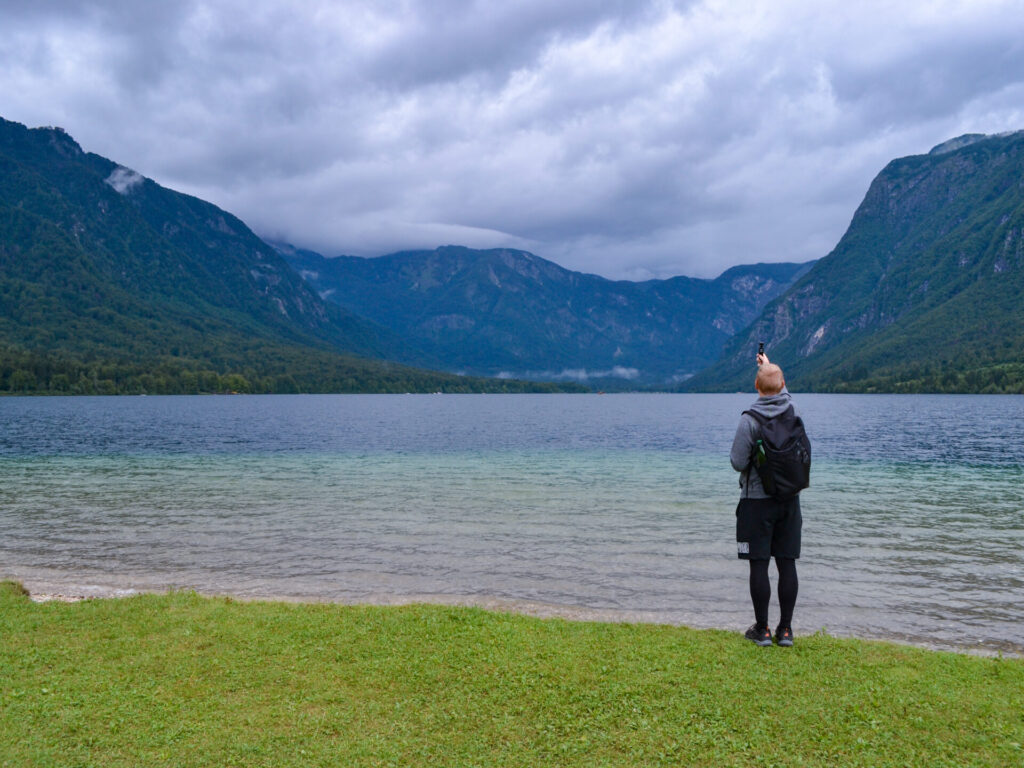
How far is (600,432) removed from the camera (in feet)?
318

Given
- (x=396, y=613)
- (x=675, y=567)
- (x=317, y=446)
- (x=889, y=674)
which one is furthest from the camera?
(x=317, y=446)

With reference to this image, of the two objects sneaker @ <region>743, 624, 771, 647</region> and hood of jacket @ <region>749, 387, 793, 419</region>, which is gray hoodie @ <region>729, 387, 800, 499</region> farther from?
sneaker @ <region>743, 624, 771, 647</region>

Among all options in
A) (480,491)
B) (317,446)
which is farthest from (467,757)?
(317,446)

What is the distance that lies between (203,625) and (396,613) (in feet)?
11.5

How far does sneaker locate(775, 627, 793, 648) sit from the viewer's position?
440 inches

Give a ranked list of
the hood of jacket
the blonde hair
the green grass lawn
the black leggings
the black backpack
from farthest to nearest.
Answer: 1. the black leggings
2. the blonde hair
3. the hood of jacket
4. the black backpack
5. the green grass lawn

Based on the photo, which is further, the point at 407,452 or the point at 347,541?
the point at 407,452

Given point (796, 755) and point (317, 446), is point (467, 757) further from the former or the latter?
point (317, 446)

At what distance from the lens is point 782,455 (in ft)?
35.1

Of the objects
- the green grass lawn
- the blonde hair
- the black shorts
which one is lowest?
the green grass lawn

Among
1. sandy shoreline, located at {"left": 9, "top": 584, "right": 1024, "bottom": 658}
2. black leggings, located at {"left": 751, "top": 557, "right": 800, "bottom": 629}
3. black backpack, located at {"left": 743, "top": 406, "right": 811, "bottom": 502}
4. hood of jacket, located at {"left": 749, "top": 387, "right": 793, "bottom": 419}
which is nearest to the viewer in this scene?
black backpack, located at {"left": 743, "top": 406, "right": 811, "bottom": 502}

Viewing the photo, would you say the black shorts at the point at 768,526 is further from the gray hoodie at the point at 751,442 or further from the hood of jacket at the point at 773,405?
the hood of jacket at the point at 773,405

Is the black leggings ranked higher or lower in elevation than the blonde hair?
lower

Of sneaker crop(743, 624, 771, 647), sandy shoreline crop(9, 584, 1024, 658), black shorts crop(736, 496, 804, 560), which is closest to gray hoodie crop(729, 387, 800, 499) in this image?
black shorts crop(736, 496, 804, 560)
